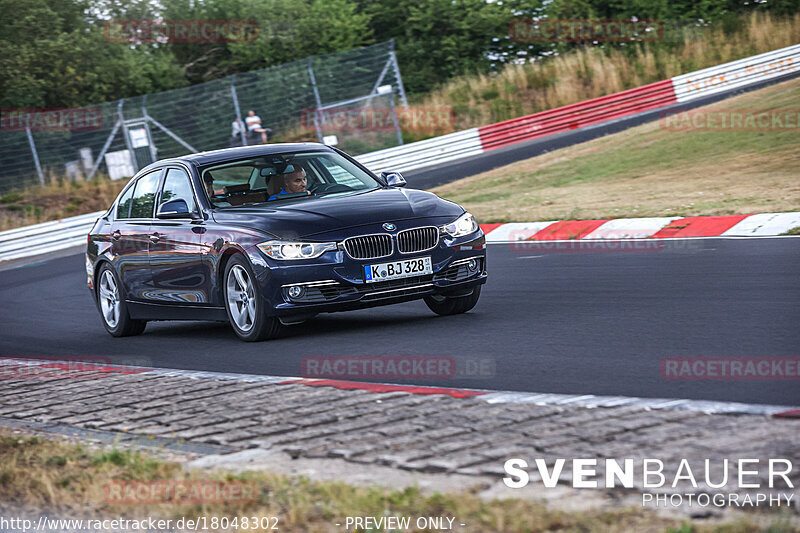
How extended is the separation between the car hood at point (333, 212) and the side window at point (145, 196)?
54.5 inches

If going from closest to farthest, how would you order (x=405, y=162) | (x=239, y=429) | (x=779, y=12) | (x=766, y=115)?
(x=239, y=429)
(x=766, y=115)
(x=405, y=162)
(x=779, y=12)

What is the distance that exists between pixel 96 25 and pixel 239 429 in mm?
39414

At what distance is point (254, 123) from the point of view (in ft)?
104

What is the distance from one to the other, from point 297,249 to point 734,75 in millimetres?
29869

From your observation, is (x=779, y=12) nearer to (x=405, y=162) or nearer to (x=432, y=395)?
(x=405, y=162)

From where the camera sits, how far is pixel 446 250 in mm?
8938

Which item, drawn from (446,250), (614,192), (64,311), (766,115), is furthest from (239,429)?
(766,115)

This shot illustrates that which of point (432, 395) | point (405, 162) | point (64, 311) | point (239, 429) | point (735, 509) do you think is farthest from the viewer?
point (405, 162)

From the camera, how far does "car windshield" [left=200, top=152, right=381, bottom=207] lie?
972cm

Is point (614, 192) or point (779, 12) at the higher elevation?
point (779, 12)

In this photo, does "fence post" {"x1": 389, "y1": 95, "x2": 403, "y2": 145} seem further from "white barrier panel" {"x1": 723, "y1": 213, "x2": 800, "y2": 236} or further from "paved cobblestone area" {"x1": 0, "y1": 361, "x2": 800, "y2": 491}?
"paved cobblestone area" {"x1": 0, "y1": 361, "x2": 800, "y2": 491}

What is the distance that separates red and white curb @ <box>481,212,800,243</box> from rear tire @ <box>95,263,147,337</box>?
5.98 metres

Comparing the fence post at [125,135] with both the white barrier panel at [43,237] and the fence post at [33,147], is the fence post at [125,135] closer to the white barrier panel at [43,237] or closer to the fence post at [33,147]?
the fence post at [33,147]

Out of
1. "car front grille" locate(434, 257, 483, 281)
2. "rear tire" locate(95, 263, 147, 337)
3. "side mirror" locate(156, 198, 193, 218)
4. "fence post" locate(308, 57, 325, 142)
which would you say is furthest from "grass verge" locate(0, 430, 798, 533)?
"fence post" locate(308, 57, 325, 142)
